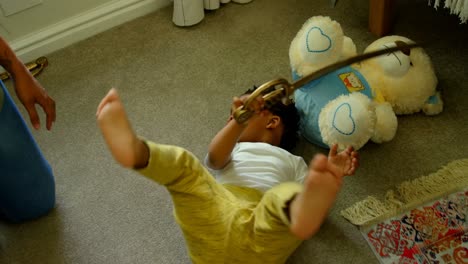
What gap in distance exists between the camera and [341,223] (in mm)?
1175

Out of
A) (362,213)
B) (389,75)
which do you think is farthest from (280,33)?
(362,213)

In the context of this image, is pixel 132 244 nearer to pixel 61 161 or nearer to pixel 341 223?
pixel 61 161

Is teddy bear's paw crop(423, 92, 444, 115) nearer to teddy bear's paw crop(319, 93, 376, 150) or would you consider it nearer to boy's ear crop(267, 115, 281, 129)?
teddy bear's paw crop(319, 93, 376, 150)

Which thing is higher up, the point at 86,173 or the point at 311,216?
the point at 311,216

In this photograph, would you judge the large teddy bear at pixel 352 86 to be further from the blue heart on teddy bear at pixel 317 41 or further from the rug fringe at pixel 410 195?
the rug fringe at pixel 410 195

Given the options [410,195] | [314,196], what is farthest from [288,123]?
[314,196]

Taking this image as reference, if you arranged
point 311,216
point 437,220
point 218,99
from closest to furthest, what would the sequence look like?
point 311,216 → point 437,220 → point 218,99

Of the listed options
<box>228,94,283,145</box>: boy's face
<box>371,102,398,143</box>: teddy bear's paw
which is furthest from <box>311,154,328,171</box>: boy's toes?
<box>371,102,398,143</box>: teddy bear's paw

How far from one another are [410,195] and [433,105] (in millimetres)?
316

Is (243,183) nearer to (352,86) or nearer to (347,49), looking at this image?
(352,86)

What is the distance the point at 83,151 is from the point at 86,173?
0.28ft

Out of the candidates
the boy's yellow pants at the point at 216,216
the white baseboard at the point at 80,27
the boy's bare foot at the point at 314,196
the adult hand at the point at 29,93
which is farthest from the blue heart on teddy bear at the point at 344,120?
the white baseboard at the point at 80,27

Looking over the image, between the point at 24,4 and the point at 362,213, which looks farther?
the point at 24,4

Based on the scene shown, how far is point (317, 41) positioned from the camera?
49.4 inches
